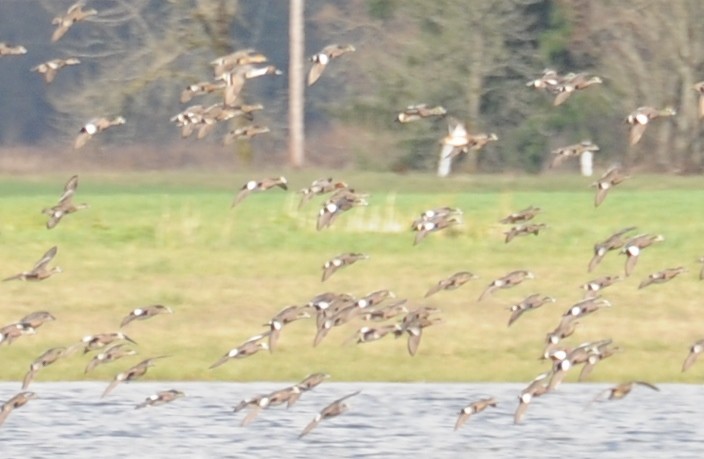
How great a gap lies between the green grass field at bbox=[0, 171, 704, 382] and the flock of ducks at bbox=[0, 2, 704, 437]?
199mm

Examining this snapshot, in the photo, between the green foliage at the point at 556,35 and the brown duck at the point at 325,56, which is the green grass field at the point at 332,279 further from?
the green foliage at the point at 556,35

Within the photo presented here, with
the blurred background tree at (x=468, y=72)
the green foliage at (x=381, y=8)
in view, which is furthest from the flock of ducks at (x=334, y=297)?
the green foliage at (x=381, y=8)

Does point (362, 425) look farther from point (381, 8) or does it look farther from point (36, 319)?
point (381, 8)

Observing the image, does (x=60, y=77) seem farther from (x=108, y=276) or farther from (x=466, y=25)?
(x=108, y=276)

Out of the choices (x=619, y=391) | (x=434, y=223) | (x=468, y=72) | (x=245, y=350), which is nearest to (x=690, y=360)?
(x=619, y=391)

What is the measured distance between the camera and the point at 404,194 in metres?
30.8

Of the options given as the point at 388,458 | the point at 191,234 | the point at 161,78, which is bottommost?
the point at 388,458

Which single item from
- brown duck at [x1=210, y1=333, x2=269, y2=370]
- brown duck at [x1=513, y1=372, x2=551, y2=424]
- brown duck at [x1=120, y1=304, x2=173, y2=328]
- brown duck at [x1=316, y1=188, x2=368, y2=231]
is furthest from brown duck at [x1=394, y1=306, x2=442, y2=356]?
brown duck at [x1=120, y1=304, x2=173, y2=328]

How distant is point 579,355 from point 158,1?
1135 inches

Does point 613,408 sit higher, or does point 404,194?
point 404,194

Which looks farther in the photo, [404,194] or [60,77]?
[60,77]

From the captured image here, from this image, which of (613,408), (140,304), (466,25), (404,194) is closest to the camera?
(613,408)

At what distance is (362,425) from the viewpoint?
54.6 ft

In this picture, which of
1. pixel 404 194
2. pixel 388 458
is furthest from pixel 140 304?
pixel 404 194
